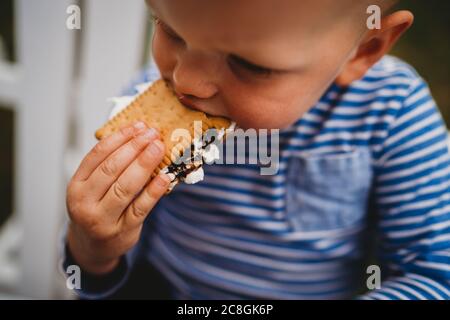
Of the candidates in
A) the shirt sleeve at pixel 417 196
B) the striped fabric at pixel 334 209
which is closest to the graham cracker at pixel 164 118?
the striped fabric at pixel 334 209

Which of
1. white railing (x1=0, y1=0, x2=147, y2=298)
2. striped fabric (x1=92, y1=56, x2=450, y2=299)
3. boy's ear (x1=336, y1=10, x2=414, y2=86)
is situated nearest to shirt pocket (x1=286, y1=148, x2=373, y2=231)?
striped fabric (x1=92, y1=56, x2=450, y2=299)

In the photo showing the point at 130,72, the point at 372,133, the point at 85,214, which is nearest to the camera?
the point at 85,214

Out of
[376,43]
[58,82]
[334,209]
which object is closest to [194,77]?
[376,43]

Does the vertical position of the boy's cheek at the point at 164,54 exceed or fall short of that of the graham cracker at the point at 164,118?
it exceeds it

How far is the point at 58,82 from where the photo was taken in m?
0.90

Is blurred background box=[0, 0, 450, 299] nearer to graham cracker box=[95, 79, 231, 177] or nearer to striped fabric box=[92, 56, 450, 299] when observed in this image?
striped fabric box=[92, 56, 450, 299]

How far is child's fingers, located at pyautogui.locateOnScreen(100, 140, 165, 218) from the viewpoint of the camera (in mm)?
498

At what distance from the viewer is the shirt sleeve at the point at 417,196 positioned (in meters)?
0.61

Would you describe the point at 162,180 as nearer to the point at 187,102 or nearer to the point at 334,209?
the point at 187,102

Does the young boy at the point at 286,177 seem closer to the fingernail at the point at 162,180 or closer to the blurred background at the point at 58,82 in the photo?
the fingernail at the point at 162,180

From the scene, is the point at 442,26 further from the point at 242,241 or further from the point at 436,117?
the point at 242,241

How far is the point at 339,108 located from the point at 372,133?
57 mm
